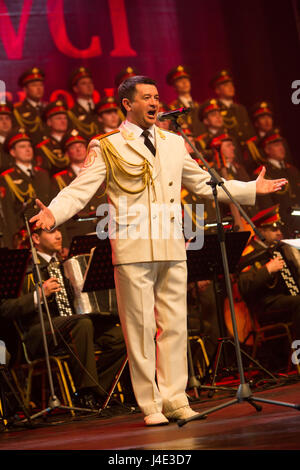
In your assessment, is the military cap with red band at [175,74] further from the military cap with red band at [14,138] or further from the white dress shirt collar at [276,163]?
the military cap with red band at [14,138]

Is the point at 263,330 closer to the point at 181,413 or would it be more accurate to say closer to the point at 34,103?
the point at 181,413

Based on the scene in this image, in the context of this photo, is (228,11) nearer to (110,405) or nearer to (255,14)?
(255,14)

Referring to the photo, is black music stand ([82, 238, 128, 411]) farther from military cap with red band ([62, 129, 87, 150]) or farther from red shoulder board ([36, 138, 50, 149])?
red shoulder board ([36, 138, 50, 149])

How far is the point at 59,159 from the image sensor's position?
8539 mm

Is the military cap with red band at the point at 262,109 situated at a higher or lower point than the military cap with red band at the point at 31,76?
lower

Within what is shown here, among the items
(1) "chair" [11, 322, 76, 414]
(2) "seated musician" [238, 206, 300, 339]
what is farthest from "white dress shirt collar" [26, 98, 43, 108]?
(1) "chair" [11, 322, 76, 414]

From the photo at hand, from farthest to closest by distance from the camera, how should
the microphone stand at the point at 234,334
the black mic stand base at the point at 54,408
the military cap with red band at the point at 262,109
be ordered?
the military cap with red band at the point at 262,109 < the black mic stand base at the point at 54,408 < the microphone stand at the point at 234,334

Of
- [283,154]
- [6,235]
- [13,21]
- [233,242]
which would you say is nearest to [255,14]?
[283,154]

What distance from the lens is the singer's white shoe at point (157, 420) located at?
3.79 m

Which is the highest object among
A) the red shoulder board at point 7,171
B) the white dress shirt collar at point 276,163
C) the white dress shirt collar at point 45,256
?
the red shoulder board at point 7,171

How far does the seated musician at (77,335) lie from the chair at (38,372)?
0.18ft

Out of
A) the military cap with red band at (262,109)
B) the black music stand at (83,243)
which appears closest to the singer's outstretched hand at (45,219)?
the black music stand at (83,243)

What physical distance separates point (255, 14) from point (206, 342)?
559 centimetres

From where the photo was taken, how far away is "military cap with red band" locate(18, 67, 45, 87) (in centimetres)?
880
